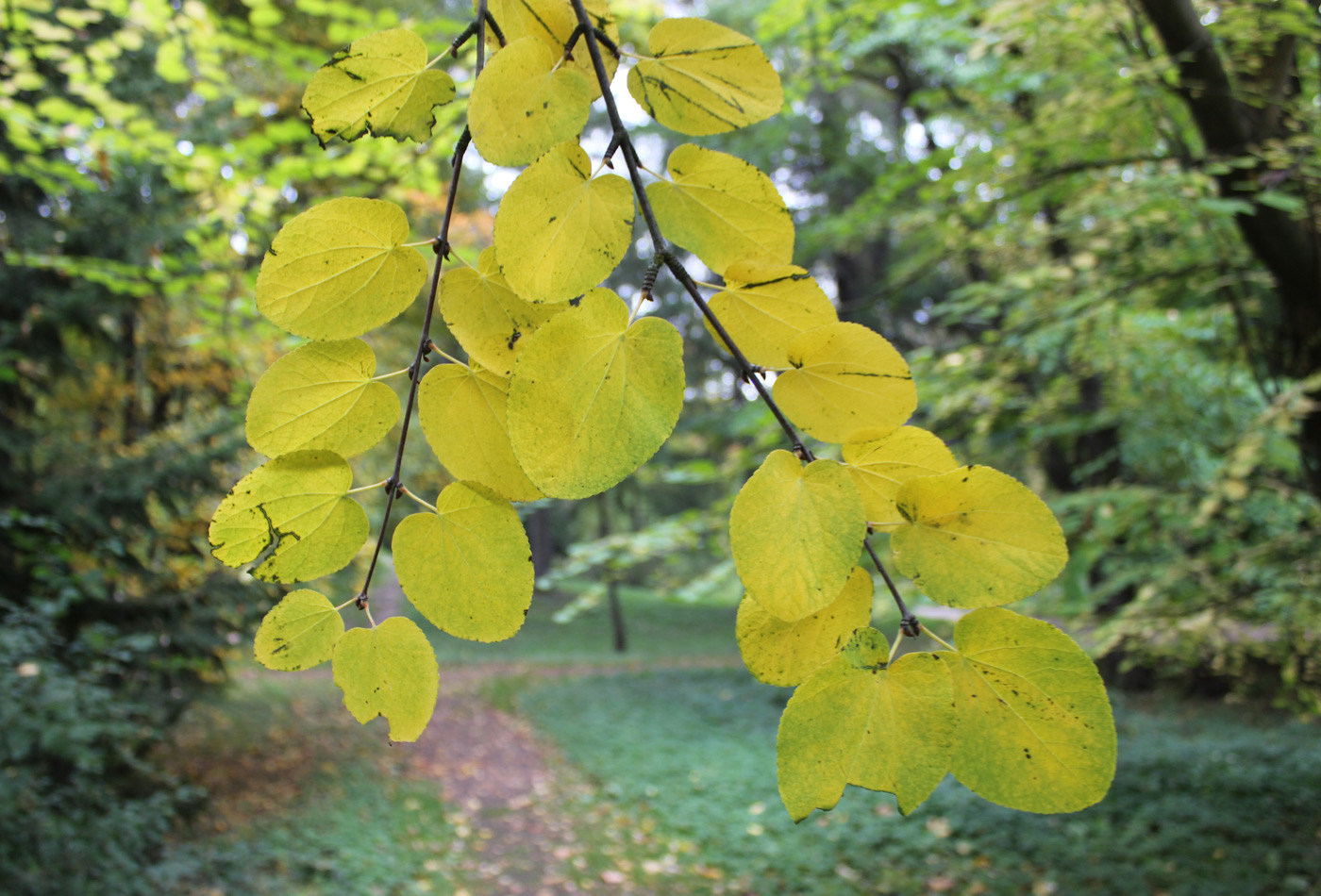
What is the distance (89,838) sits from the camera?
3.57 meters

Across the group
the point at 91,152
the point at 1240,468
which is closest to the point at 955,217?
the point at 1240,468

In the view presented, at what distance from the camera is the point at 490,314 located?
0.38m

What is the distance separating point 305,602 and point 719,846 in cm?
599

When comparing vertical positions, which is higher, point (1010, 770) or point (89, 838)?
point (1010, 770)

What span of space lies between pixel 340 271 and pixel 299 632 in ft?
0.60

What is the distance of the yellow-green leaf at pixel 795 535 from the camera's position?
279 mm

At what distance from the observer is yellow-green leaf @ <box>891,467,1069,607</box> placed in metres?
0.30

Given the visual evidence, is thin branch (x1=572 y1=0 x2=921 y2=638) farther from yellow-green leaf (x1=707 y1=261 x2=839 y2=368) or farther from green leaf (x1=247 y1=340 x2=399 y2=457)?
green leaf (x1=247 y1=340 x2=399 y2=457)

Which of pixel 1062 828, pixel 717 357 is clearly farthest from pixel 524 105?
pixel 1062 828

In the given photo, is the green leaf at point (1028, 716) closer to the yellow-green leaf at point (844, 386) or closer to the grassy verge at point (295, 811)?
the yellow-green leaf at point (844, 386)

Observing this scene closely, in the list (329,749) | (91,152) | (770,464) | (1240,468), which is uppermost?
(91,152)

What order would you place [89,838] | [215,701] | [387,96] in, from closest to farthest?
[387,96], [89,838], [215,701]

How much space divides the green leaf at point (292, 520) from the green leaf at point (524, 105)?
0.18m

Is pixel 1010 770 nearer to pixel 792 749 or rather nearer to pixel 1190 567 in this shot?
pixel 792 749
